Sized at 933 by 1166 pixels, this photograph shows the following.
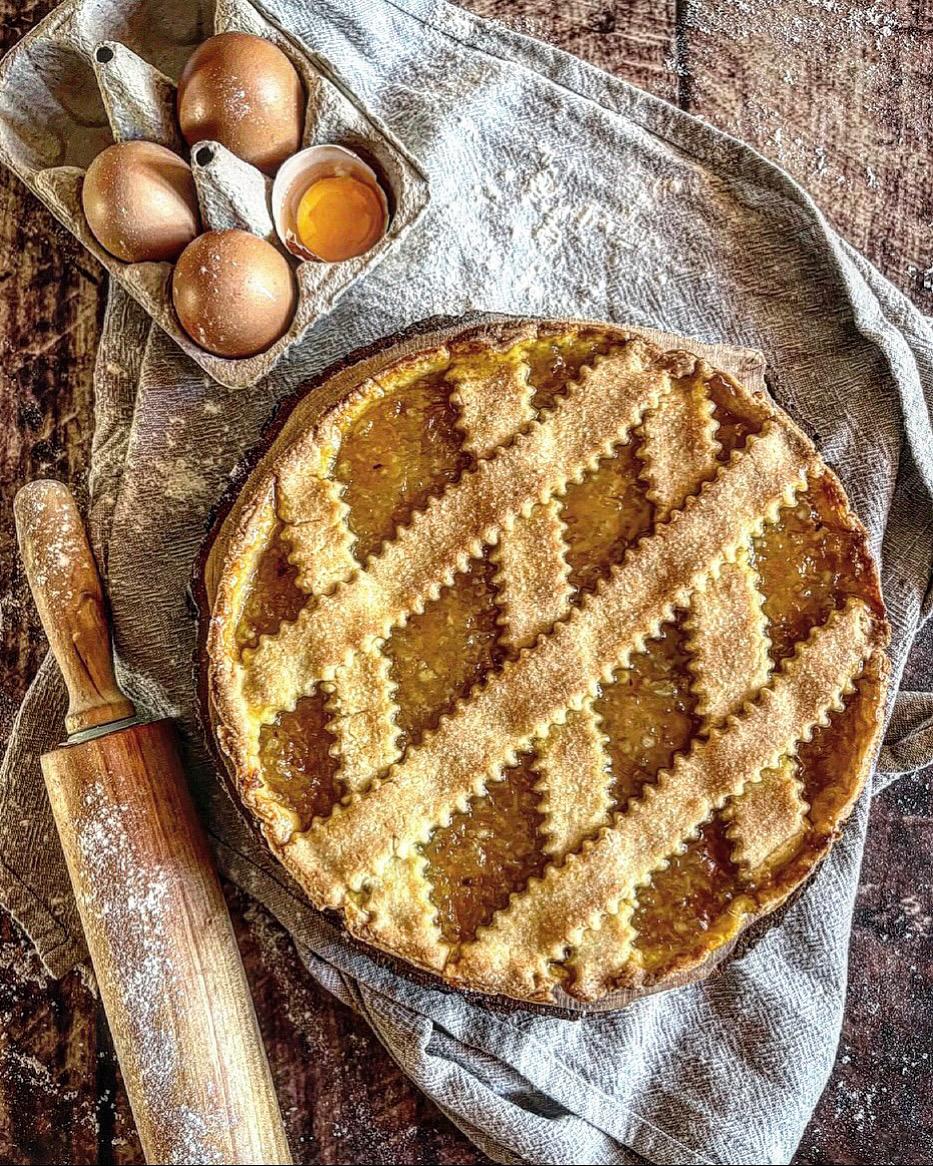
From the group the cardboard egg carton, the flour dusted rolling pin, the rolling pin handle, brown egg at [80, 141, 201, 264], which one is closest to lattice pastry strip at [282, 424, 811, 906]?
the flour dusted rolling pin

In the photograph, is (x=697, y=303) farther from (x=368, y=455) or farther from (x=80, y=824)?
(x=80, y=824)

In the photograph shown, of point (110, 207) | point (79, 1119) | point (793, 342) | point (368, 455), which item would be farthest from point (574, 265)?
point (79, 1119)

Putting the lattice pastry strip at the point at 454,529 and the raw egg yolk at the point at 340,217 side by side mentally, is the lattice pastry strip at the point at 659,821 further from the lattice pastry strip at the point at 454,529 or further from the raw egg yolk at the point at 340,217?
the raw egg yolk at the point at 340,217

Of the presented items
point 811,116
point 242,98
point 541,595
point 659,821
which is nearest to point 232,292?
point 242,98

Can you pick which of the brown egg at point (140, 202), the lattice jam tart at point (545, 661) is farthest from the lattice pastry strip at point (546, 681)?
the brown egg at point (140, 202)

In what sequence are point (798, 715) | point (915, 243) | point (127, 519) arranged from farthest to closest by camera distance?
point (915, 243)
point (127, 519)
point (798, 715)

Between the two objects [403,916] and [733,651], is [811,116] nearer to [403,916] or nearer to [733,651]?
[733,651]

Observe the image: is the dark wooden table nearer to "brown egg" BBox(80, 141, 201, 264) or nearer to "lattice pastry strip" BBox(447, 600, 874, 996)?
"brown egg" BBox(80, 141, 201, 264)
